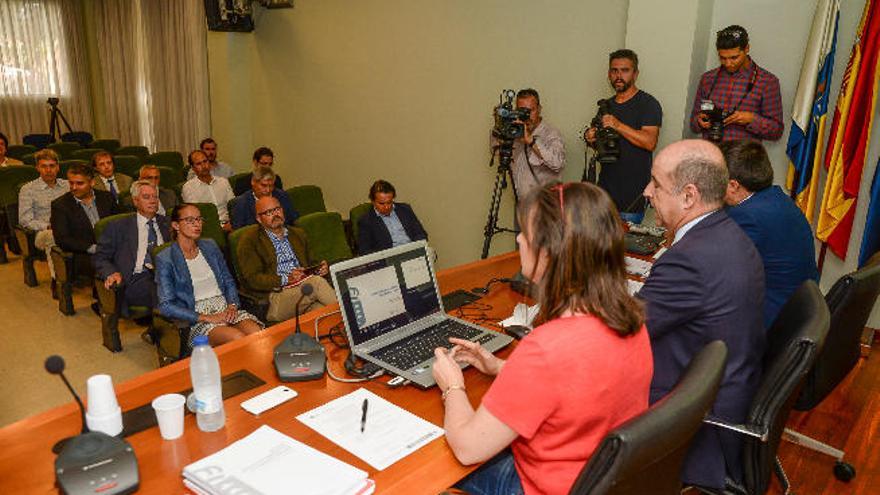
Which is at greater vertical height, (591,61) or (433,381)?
(591,61)

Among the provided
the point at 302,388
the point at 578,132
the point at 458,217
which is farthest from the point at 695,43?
the point at 302,388

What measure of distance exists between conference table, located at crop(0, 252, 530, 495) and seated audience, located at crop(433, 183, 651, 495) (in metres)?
0.12

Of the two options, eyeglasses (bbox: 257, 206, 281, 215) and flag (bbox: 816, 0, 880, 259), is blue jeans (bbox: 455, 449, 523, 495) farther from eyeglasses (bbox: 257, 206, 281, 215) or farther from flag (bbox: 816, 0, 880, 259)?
flag (bbox: 816, 0, 880, 259)

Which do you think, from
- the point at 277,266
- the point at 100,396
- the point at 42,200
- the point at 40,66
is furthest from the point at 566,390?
the point at 40,66

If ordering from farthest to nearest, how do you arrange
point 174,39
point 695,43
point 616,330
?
point 174,39
point 695,43
point 616,330

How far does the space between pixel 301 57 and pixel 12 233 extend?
3122 mm

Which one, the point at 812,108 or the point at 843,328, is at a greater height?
the point at 812,108

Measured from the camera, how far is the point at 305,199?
209 inches

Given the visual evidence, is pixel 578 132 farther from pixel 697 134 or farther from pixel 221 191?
pixel 221 191

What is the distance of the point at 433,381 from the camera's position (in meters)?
1.75

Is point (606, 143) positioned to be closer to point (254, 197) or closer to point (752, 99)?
point (752, 99)

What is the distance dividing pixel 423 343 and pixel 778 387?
1.02 metres

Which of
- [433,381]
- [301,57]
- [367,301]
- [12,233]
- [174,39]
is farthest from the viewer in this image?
[174,39]

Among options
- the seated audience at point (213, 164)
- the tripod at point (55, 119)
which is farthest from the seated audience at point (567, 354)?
the tripod at point (55, 119)
